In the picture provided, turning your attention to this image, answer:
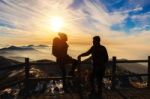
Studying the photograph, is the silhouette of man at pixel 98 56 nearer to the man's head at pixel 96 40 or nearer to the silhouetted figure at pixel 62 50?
the man's head at pixel 96 40

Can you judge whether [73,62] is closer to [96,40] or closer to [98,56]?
[98,56]

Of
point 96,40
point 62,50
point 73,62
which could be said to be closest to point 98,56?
point 96,40

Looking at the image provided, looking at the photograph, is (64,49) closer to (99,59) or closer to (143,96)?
(99,59)

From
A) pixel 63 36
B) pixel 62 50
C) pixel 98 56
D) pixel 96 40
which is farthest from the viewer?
pixel 62 50

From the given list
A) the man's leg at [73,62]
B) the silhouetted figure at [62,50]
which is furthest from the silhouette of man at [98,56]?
the silhouetted figure at [62,50]

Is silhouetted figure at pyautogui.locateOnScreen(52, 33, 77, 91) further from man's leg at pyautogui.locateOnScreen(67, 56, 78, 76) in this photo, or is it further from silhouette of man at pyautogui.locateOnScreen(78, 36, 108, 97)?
silhouette of man at pyautogui.locateOnScreen(78, 36, 108, 97)

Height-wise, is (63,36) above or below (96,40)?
above

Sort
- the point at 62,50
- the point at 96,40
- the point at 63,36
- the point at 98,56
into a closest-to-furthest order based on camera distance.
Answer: the point at 96,40 → the point at 98,56 → the point at 63,36 → the point at 62,50

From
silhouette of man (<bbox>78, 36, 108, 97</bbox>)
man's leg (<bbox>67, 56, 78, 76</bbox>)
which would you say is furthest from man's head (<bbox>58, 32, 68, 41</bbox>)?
silhouette of man (<bbox>78, 36, 108, 97</bbox>)

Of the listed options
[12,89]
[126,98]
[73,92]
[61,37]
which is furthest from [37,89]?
[126,98]

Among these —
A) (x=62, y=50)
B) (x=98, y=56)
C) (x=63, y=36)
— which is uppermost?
(x=63, y=36)

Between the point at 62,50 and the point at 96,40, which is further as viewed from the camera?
the point at 62,50

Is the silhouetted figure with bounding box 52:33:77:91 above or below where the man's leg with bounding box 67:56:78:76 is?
above

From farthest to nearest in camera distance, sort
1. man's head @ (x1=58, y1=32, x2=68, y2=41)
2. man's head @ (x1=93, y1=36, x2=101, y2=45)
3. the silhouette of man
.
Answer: man's head @ (x1=58, y1=32, x2=68, y2=41), the silhouette of man, man's head @ (x1=93, y1=36, x2=101, y2=45)
